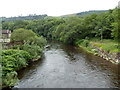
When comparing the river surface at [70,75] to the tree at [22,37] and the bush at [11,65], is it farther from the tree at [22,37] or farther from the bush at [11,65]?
the tree at [22,37]

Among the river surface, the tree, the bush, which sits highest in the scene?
the tree

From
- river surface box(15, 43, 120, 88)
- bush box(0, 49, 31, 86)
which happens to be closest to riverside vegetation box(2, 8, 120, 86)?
bush box(0, 49, 31, 86)

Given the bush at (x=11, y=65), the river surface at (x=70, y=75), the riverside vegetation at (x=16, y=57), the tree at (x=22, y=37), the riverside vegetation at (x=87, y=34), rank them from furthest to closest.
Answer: the tree at (x=22, y=37)
the riverside vegetation at (x=87, y=34)
the river surface at (x=70, y=75)
the riverside vegetation at (x=16, y=57)
the bush at (x=11, y=65)

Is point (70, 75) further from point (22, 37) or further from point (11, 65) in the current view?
point (22, 37)

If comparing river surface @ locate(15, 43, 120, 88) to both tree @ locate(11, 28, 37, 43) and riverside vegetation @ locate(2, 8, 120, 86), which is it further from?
tree @ locate(11, 28, 37, 43)

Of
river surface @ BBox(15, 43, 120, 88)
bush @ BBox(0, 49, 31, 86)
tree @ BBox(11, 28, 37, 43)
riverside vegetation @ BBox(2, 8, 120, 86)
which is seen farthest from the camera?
tree @ BBox(11, 28, 37, 43)

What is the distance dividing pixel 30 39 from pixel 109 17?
30886 millimetres

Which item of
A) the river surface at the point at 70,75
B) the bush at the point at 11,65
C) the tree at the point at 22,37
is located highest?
the tree at the point at 22,37

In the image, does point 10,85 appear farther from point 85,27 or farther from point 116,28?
point 85,27

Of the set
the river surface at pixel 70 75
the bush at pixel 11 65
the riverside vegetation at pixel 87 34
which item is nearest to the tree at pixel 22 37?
the riverside vegetation at pixel 87 34

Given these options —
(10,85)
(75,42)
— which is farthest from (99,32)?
(10,85)

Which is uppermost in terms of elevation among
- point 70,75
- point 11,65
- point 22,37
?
point 22,37

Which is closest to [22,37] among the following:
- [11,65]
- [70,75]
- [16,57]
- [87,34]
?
[16,57]

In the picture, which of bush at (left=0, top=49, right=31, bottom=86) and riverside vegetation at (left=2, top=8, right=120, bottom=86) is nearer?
bush at (left=0, top=49, right=31, bottom=86)
